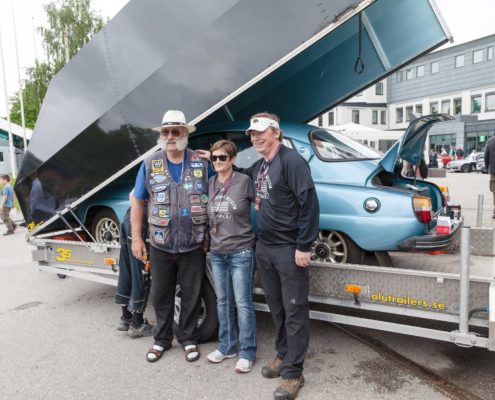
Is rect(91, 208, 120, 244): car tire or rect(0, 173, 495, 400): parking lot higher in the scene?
rect(91, 208, 120, 244): car tire

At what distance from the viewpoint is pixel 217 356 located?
3.63 meters

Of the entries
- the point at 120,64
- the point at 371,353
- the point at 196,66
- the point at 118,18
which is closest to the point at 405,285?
the point at 371,353

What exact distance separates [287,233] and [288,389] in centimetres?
109

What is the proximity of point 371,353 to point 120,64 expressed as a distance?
362cm

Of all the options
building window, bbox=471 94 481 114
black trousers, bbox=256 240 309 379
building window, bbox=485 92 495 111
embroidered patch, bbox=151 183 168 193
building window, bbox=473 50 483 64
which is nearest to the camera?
black trousers, bbox=256 240 309 379

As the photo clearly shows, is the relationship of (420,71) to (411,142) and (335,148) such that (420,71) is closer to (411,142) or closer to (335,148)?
(335,148)

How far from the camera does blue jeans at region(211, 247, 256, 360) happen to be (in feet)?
11.2

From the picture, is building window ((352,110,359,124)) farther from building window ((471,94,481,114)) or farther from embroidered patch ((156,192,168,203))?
embroidered patch ((156,192,168,203))

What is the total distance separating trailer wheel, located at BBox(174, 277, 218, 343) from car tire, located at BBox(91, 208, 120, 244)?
1866 mm

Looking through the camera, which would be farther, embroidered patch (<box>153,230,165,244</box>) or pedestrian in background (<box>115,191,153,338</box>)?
pedestrian in background (<box>115,191,153,338</box>)

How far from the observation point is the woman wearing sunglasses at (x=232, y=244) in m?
3.38

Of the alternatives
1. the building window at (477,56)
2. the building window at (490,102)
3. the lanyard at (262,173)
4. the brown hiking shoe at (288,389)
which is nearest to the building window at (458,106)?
the building window at (490,102)

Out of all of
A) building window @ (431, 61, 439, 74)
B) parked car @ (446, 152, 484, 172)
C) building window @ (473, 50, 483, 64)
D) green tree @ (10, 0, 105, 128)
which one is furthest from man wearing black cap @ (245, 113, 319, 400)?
building window @ (431, 61, 439, 74)

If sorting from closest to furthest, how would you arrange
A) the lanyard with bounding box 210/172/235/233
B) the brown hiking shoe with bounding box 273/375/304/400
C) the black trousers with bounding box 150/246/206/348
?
the brown hiking shoe with bounding box 273/375/304/400 < the lanyard with bounding box 210/172/235/233 < the black trousers with bounding box 150/246/206/348
